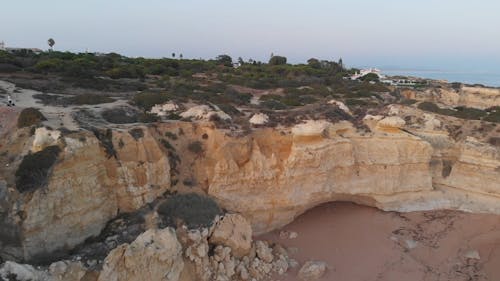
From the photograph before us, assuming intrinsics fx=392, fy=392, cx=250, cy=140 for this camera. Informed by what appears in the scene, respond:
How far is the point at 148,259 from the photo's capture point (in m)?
11.3

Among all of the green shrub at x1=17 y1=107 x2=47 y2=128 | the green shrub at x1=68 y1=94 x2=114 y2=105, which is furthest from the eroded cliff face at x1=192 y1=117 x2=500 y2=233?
the green shrub at x1=68 y1=94 x2=114 y2=105

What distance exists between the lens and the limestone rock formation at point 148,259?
35.9 feet

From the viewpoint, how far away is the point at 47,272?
1005 cm

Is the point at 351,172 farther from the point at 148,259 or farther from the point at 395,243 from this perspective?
the point at 148,259

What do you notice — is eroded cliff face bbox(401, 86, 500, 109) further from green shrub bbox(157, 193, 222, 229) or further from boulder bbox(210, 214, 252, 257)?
green shrub bbox(157, 193, 222, 229)

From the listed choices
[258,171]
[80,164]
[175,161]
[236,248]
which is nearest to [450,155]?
[258,171]

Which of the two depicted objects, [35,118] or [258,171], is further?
[258,171]

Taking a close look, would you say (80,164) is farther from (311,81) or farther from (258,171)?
(311,81)

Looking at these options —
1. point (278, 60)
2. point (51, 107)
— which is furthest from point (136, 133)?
point (278, 60)

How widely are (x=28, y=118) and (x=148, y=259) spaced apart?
6488 mm

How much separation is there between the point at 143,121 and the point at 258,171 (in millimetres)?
5222

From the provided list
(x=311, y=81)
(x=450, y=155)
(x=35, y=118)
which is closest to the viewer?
(x=35, y=118)

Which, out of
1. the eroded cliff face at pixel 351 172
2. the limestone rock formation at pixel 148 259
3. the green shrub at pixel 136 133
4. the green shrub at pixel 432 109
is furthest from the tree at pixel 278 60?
the limestone rock formation at pixel 148 259

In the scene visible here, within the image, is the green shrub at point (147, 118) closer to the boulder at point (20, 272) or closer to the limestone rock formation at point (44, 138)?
the limestone rock formation at point (44, 138)
